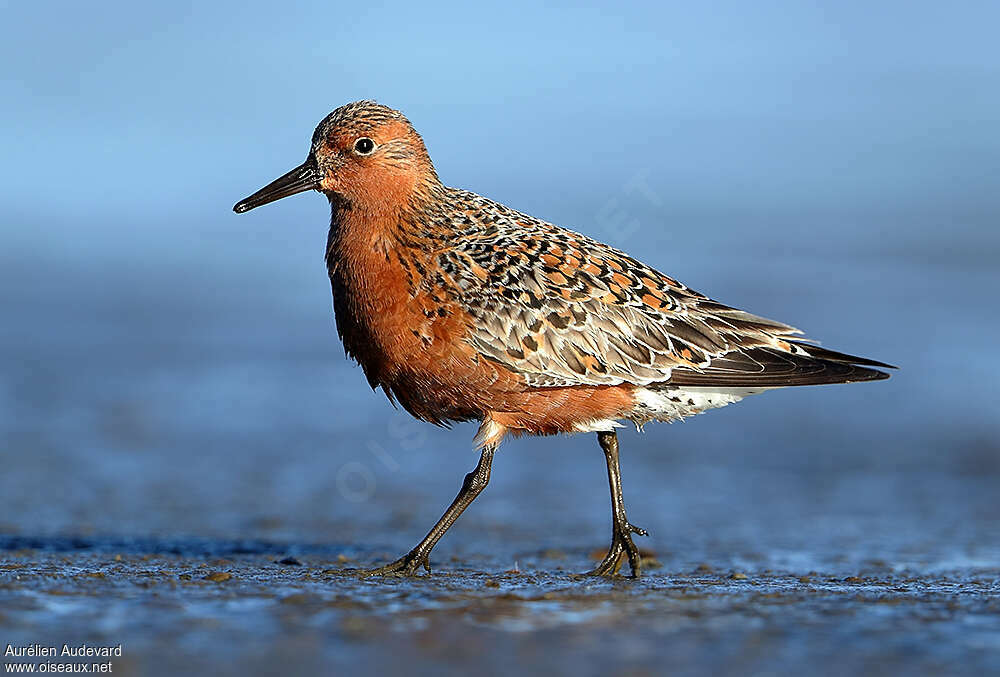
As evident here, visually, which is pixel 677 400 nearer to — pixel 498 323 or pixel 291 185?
pixel 498 323

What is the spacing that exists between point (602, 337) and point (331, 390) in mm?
7942

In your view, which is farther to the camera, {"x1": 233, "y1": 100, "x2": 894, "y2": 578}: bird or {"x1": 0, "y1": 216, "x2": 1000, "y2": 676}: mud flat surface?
{"x1": 233, "y1": 100, "x2": 894, "y2": 578}: bird

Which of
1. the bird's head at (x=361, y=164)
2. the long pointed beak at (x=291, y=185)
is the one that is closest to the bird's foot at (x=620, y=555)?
the bird's head at (x=361, y=164)

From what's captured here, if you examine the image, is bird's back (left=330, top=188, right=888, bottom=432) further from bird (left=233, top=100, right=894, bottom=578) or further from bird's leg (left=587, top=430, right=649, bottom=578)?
bird's leg (left=587, top=430, right=649, bottom=578)

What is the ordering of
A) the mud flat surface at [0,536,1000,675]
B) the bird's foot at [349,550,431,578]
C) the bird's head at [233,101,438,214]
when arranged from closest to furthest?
the mud flat surface at [0,536,1000,675] → the bird's foot at [349,550,431,578] → the bird's head at [233,101,438,214]

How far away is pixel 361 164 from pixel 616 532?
8.92 ft

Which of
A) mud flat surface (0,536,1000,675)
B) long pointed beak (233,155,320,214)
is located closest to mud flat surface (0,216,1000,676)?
mud flat surface (0,536,1000,675)

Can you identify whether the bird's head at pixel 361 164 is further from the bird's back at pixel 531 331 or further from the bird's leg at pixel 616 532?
the bird's leg at pixel 616 532

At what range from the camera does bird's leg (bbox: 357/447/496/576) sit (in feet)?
22.3

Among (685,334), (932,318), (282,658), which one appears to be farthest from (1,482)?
(932,318)

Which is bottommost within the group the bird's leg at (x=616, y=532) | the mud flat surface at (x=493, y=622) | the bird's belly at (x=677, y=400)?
the mud flat surface at (x=493, y=622)

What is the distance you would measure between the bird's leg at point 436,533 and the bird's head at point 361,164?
5.54ft

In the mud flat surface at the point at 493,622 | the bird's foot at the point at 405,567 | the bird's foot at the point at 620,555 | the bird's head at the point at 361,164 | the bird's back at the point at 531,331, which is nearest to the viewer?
the mud flat surface at the point at 493,622

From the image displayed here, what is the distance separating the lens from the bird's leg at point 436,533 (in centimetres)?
679
